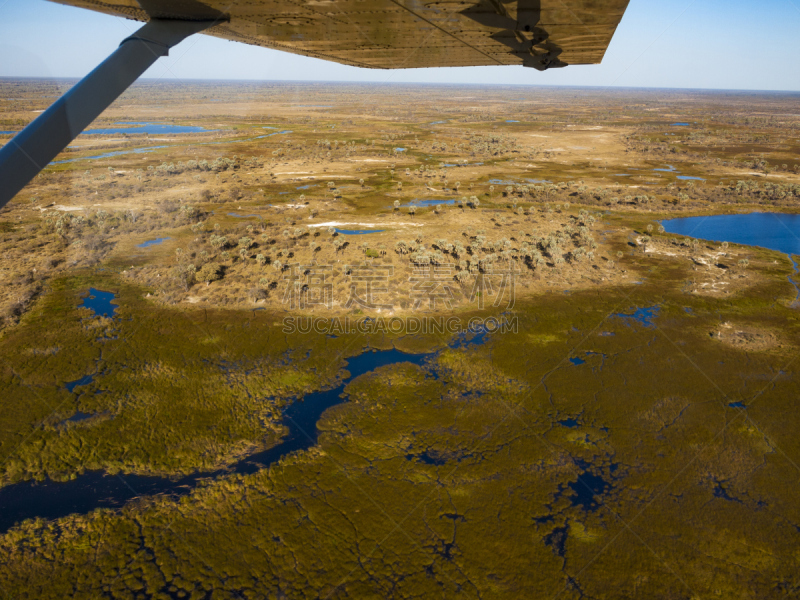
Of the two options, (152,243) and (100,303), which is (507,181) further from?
(100,303)

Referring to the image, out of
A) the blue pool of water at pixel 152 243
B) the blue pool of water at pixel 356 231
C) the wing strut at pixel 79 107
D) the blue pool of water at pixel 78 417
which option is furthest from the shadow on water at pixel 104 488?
the blue pool of water at pixel 356 231

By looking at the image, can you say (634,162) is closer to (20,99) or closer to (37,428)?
(37,428)

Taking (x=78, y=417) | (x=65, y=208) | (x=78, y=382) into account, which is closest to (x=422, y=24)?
(x=78, y=417)

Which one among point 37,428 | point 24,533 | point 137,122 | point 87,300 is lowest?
point 24,533

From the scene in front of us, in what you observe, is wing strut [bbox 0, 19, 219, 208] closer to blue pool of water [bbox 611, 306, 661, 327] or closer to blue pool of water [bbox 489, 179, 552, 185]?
blue pool of water [bbox 611, 306, 661, 327]

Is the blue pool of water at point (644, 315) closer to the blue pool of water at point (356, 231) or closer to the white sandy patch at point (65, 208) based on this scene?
the blue pool of water at point (356, 231)

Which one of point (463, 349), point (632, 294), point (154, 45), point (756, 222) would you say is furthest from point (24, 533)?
point (756, 222)
